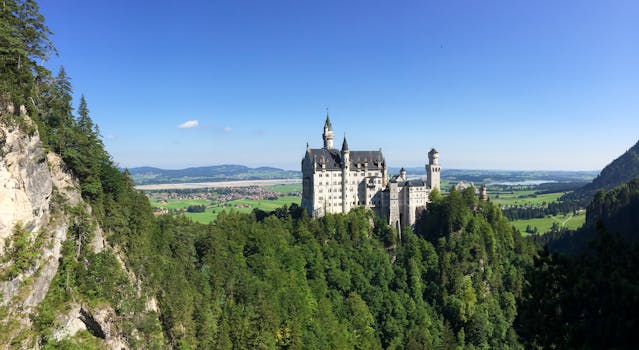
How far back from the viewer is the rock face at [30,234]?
2902 centimetres

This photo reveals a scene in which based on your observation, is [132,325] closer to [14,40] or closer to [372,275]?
[14,40]

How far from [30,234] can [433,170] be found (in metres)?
91.5

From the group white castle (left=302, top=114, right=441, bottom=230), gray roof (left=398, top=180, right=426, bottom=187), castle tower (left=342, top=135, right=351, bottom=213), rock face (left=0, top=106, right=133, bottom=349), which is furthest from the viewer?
gray roof (left=398, top=180, right=426, bottom=187)

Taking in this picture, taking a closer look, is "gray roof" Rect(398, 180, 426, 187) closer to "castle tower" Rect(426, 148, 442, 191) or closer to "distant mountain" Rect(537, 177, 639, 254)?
"castle tower" Rect(426, 148, 442, 191)

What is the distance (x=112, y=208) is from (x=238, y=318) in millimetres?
21999

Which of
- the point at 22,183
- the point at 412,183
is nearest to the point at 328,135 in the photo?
the point at 412,183

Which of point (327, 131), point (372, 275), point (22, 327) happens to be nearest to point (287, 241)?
point (372, 275)

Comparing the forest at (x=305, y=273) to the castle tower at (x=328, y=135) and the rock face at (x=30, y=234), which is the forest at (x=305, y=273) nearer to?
the rock face at (x=30, y=234)

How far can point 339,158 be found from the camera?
101688mm

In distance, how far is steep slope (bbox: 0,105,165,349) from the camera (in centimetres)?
2948

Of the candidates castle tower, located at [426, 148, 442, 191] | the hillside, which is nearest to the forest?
the hillside

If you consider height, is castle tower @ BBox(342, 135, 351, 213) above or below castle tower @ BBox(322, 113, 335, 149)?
below

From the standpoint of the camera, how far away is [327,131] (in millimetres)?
107812

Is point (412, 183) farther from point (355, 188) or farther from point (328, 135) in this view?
point (328, 135)
